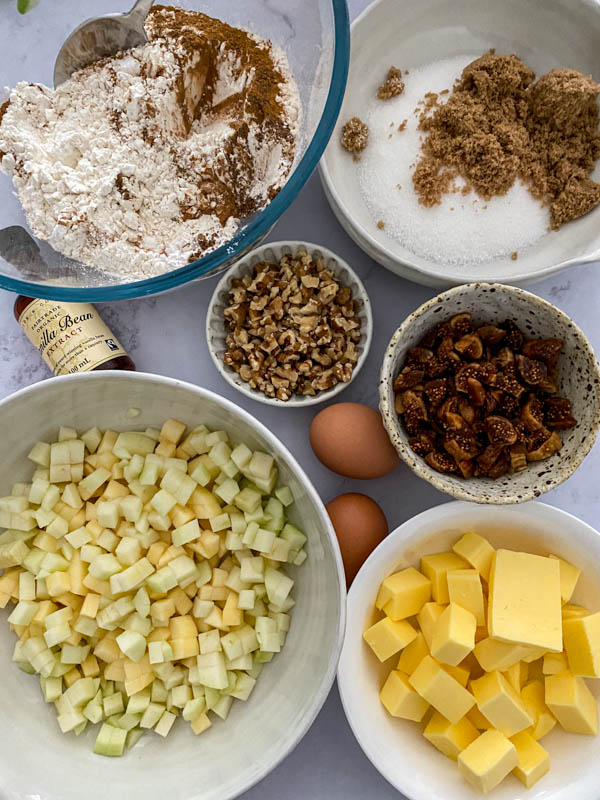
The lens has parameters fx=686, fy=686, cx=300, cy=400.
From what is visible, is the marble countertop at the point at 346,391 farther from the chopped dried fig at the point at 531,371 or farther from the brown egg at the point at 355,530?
the chopped dried fig at the point at 531,371

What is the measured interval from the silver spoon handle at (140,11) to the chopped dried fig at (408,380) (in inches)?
30.6

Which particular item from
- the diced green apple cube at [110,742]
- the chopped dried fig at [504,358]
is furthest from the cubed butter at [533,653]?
the diced green apple cube at [110,742]

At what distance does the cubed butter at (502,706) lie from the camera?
124cm

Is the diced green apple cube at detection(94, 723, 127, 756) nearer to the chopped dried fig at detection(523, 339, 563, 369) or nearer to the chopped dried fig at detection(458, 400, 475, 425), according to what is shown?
the chopped dried fig at detection(458, 400, 475, 425)

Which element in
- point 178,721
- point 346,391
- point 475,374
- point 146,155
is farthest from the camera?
point 346,391

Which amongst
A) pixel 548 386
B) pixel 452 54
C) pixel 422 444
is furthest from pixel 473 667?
pixel 452 54

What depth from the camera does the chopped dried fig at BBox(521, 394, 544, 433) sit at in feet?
4.16

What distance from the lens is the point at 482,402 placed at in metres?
1.26

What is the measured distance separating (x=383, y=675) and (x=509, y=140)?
1.07 metres

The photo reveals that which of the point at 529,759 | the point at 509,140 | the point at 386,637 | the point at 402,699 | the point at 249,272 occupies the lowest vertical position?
the point at 529,759

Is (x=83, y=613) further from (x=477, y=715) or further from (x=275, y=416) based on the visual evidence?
(x=477, y=715)

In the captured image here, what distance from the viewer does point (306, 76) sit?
123 cm

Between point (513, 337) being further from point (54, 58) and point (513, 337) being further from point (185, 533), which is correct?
point (54, 58)

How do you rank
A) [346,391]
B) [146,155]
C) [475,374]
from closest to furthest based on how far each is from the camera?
[146,155], [475,374], [346,391]
